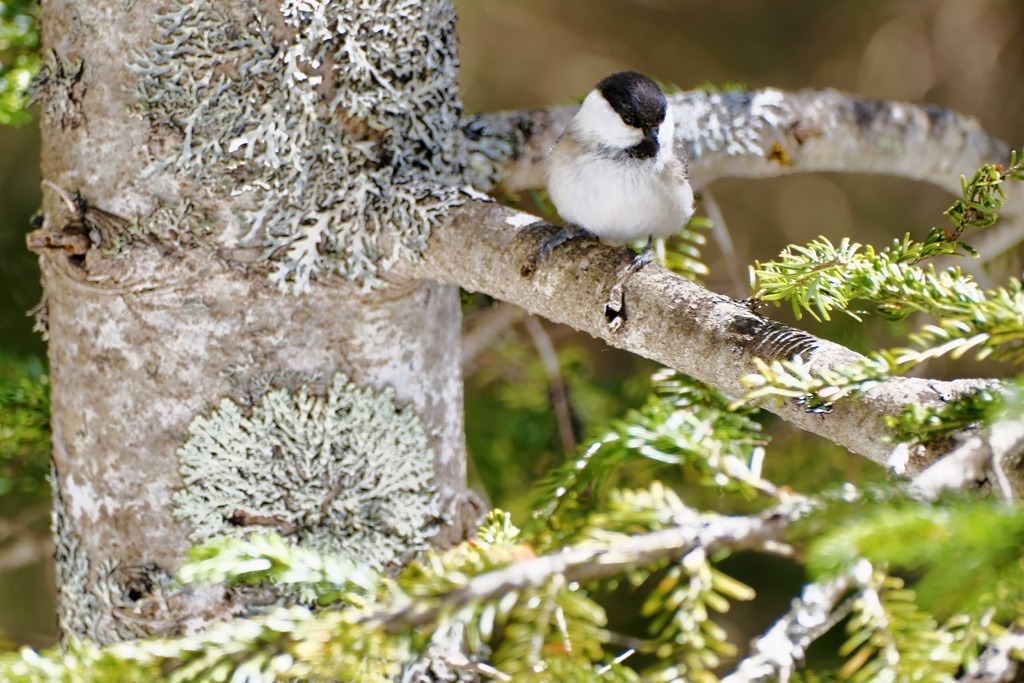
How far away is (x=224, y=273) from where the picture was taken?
95cm

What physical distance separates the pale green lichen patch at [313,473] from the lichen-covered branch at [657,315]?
0.18 meters

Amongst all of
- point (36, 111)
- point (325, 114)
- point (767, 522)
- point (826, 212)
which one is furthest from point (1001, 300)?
point (826, 212)

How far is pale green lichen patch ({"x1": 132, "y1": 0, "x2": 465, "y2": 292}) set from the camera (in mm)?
917

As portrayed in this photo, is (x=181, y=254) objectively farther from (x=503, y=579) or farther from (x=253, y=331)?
(x=503, y=579)

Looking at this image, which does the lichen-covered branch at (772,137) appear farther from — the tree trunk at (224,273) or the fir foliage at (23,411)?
the fir foliage at (23,411)

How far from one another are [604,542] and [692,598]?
5 centimetres

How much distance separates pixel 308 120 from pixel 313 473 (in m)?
0.38

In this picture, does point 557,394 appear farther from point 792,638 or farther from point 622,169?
point 792,638

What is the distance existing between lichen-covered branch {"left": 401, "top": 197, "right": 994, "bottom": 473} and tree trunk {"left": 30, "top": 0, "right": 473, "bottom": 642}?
0.20 ft

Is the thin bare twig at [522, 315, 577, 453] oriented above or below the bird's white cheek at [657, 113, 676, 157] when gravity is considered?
below

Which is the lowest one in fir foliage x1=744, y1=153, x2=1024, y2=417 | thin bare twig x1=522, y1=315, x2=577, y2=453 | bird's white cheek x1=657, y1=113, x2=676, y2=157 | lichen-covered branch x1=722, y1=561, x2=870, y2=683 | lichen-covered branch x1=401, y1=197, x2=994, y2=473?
thin bare twig x1=522, y1=315, x2=577, y2=453

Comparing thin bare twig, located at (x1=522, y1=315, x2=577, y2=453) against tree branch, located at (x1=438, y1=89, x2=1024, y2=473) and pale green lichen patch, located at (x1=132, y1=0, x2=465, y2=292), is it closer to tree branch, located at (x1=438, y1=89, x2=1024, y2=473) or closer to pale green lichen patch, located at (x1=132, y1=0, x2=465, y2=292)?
tree branch, located at (x1=438, y1=89, x2=1024, y2=473)

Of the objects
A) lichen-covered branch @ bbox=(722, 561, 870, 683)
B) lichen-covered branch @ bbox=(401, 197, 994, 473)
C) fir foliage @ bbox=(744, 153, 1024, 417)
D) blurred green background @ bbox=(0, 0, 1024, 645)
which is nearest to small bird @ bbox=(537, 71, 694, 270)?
lichen-covered branch @ bbox=(401, 197, 994, 473)

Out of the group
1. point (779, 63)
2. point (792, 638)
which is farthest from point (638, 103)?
point (779, 63)
